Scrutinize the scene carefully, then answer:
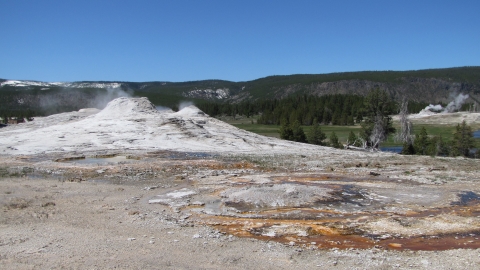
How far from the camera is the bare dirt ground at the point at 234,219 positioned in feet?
25.2

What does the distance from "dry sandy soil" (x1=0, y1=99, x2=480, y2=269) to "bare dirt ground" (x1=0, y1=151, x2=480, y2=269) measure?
0.04 m

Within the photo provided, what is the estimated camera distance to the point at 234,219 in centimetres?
1073

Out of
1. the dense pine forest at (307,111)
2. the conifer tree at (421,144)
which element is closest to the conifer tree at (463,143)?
the conifer tree at (421,144)

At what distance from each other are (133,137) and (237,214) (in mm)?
22327

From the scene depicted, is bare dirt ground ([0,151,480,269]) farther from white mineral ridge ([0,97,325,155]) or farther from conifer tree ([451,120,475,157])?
conifer tree ([451,120,475,157])

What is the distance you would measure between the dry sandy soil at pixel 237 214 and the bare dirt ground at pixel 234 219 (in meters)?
0.04

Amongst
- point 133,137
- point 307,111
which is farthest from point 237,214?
point 307,111

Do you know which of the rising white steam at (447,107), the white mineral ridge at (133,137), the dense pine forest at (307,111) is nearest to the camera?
the white mineral ridge at (133,137)

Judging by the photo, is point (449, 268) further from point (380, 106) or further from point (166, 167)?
point (380, 106)

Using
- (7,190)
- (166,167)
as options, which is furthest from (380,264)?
(166,167)

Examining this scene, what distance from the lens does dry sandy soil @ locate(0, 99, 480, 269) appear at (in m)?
7.75

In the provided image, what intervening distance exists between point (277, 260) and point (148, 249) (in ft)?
8.43

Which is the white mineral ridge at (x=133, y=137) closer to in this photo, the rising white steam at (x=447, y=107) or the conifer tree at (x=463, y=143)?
the conifer tree at (x=463, y=143)

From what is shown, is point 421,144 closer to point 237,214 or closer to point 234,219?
point 237,214
